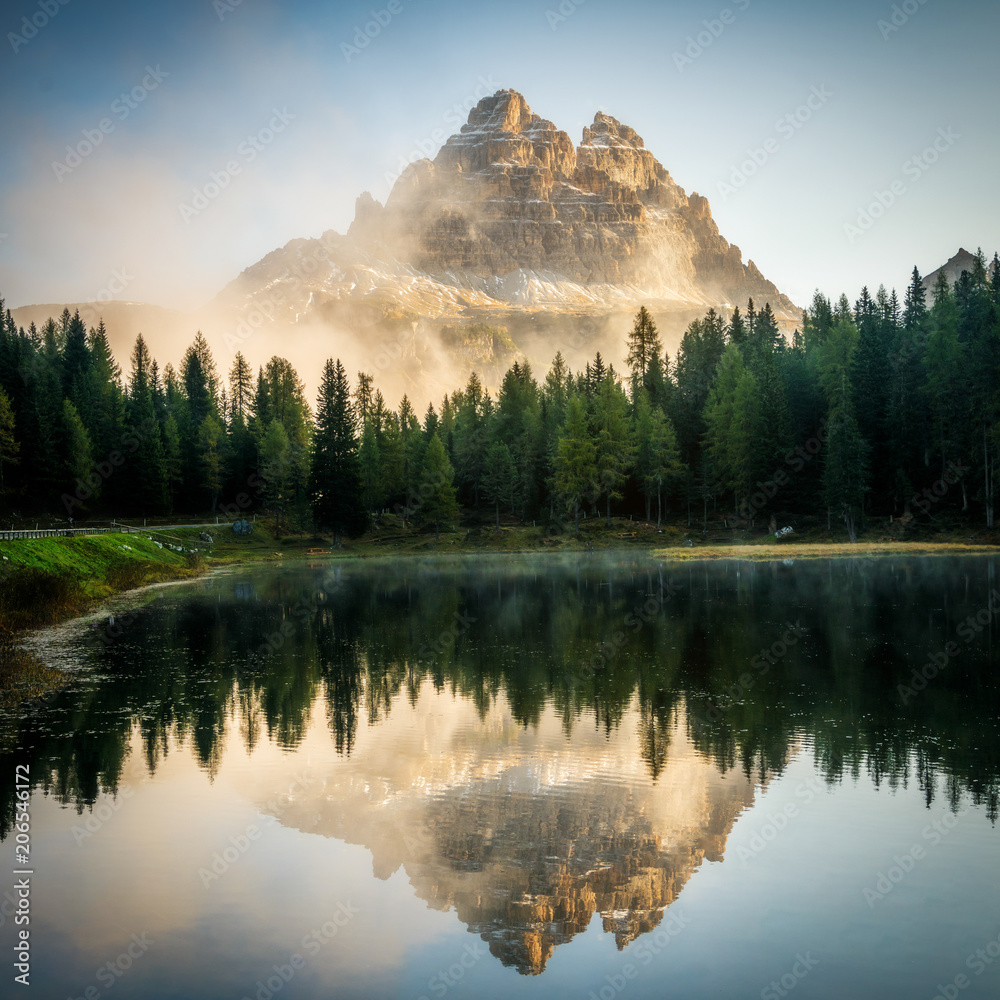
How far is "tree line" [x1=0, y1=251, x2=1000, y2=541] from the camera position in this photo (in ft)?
268

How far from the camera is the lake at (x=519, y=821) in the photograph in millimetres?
9859

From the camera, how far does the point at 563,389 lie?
422 feet

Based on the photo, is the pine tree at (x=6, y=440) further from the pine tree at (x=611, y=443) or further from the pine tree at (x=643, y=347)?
the pine tree at (x=643, y=347)

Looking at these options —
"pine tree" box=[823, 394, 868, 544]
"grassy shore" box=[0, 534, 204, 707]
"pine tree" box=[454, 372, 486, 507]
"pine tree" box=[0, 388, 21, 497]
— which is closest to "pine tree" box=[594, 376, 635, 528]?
"pine tree" box=[454, 372, 486, 507]

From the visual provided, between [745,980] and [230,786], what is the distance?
11.1m

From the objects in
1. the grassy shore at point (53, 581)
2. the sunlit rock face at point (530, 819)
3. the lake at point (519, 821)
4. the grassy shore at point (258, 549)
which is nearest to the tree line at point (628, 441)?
the grassy shore at point (258, 549)

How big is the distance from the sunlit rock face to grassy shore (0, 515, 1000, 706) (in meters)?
12.7

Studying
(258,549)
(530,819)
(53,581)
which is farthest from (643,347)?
(530,819)

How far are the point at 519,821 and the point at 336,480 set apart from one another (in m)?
85.6

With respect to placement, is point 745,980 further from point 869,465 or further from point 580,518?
point 580,518

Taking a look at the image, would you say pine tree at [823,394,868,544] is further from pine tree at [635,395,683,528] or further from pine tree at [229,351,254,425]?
pine tree at [229,351,254,425]

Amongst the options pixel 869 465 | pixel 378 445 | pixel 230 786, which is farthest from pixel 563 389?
pixel 230 786

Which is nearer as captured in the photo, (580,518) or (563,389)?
(580,518)

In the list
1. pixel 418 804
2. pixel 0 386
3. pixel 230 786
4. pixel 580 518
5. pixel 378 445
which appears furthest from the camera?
pixel 378 445
